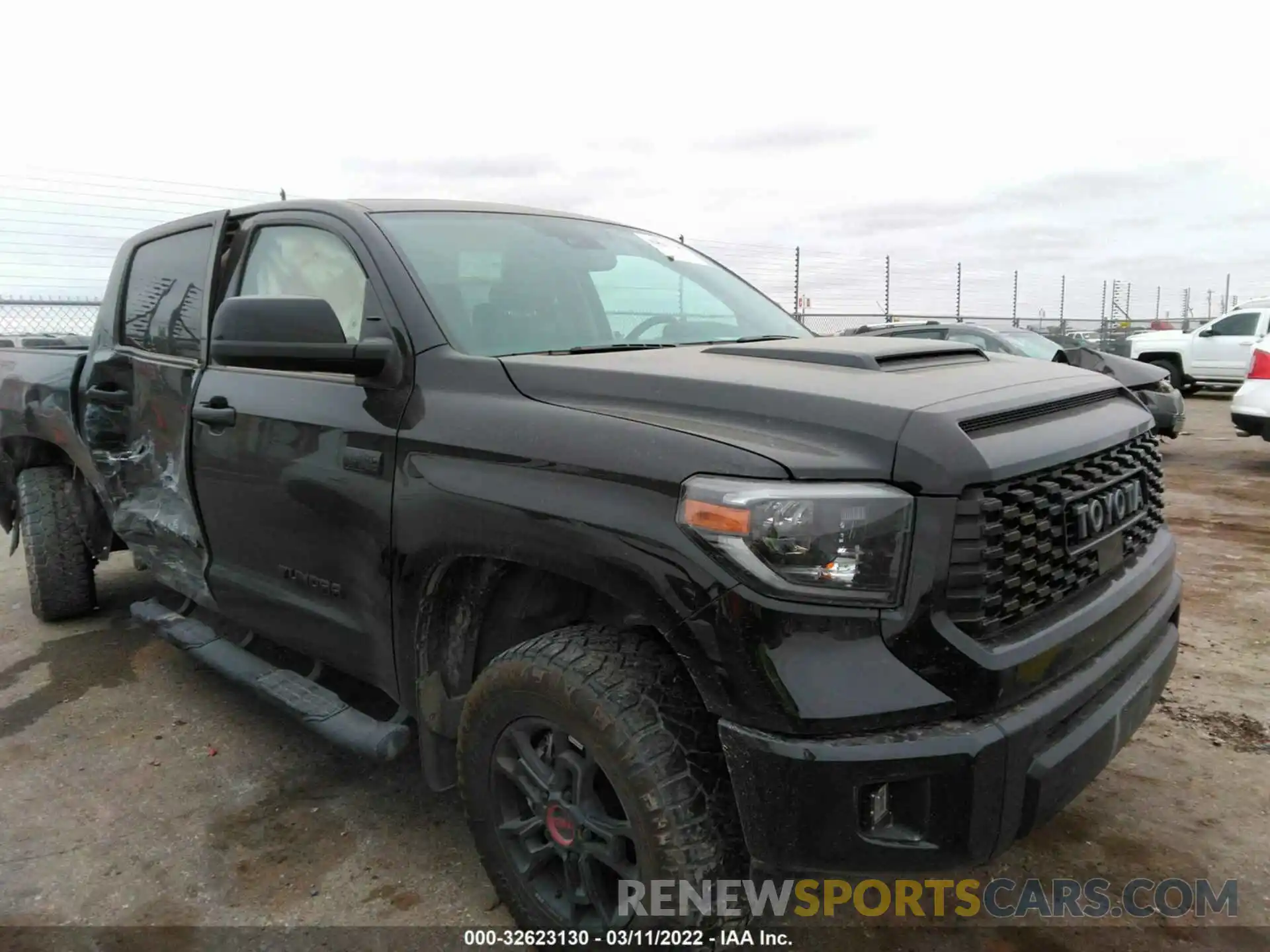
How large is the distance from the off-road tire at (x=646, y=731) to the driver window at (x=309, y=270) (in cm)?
115

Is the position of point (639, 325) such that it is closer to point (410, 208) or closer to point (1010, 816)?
point (410, 208)

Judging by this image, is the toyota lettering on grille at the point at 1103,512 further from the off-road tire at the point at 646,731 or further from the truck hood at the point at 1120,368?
the truck hood at the point at 1120,368

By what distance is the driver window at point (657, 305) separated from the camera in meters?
2.77

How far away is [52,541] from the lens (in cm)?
432

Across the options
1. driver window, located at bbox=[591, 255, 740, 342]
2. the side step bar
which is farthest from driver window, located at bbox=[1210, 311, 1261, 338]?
the side step bar

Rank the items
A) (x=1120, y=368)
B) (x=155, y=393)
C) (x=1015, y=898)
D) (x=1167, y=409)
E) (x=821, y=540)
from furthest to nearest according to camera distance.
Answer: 1. (x=1167, y=409)
2. (x=1120, y=368)
3. (x=155, y=393)
4. (x=1015, y=898)
5. (x=821, y=540)

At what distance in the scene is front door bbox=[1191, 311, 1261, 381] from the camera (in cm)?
1549

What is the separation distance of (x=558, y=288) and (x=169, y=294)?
5.85 ft

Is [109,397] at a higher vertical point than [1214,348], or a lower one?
higher

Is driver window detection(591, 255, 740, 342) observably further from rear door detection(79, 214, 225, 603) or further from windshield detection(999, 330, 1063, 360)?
windshield detection(999, 330, 1063, 360)

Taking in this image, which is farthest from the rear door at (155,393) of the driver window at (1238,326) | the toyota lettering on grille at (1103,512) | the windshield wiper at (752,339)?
the driver window at (1238,326)

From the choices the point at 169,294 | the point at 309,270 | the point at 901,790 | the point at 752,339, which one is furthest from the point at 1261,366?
the point at 169,294

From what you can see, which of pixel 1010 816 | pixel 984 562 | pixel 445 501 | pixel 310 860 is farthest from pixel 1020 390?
pixel 310 860

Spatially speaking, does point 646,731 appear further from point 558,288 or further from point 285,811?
point 285,811
